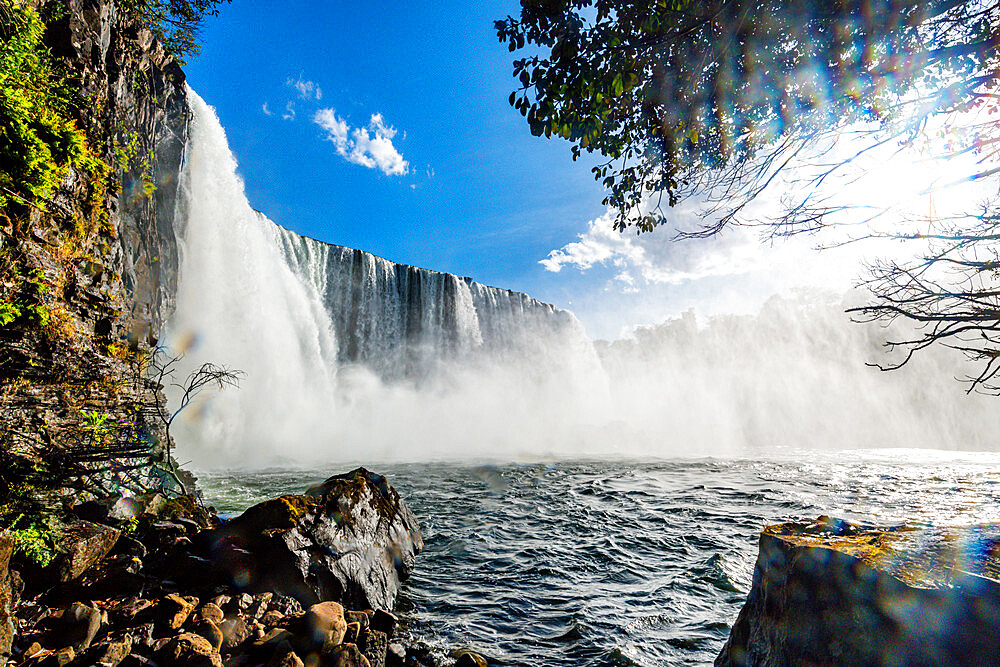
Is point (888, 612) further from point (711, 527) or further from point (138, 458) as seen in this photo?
point (138, 458)

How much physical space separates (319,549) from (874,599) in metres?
4.73

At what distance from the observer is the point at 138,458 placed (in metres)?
5.32

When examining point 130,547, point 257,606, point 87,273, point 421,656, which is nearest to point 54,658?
point 257,606

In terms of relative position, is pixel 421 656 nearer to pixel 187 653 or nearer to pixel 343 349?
pixel 187 653

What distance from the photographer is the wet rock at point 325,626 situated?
3293mm

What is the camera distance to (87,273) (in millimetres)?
5375

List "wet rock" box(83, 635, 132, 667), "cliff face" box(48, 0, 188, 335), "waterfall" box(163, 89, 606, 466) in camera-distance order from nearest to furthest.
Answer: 1. "wet rock" box(83, 635, 132, 667)
2. "cliff face" box(48, 0, 188, 335)
3. "waterfall" box(163, 89, 606, 466)

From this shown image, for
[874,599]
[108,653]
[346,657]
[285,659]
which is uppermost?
[874,599]

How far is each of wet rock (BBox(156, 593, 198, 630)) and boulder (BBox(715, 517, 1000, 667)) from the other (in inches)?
166

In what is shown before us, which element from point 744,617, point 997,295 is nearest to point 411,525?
point 744,617

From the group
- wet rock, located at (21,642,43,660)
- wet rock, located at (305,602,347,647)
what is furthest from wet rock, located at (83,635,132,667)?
wet rock, located at (305,602,347,647)

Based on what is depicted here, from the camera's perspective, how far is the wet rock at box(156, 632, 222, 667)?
9.26 feet

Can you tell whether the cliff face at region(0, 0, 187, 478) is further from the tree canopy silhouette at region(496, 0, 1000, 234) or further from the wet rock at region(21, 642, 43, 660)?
the tree canopy silhouette at region(496, 0, 1000, 234)

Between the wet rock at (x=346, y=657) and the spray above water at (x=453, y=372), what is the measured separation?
1291cm
